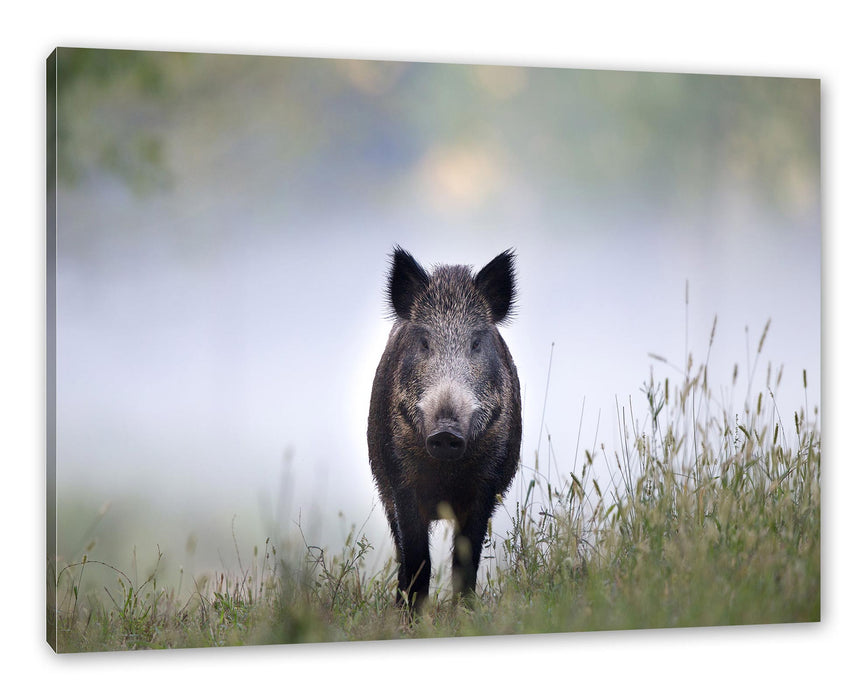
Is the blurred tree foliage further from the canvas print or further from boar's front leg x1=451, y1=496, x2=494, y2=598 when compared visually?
boar's front leg x1=451, y1=496, x2=494, y2=598

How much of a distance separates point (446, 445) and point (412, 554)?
0.59 m

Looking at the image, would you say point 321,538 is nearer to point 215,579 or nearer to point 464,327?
point 215,579

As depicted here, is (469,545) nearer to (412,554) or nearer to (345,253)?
(412,554)

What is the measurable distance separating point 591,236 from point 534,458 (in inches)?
37.4

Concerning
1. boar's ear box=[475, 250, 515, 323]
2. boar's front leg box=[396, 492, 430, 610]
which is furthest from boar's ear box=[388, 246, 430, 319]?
boar's front leg box=[396, 492, 430, 610]

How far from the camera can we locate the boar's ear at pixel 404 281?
4562 mm

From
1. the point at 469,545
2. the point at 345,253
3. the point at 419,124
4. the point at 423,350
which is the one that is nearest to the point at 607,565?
the point at 469,545

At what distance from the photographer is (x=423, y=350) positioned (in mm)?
4547

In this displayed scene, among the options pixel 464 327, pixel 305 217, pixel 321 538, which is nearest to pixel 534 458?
pixel 464 327

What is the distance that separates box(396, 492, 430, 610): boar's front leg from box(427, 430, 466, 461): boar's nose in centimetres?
45

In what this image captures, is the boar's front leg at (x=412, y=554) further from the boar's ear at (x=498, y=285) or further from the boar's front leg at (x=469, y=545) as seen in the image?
the boar's ear at (x=498, y=285)

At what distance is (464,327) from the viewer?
15.1ft

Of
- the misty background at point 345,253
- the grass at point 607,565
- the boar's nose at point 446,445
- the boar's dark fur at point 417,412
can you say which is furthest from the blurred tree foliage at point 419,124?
the boar's nose at point 446,445

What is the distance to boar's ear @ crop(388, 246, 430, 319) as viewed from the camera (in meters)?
4.56
